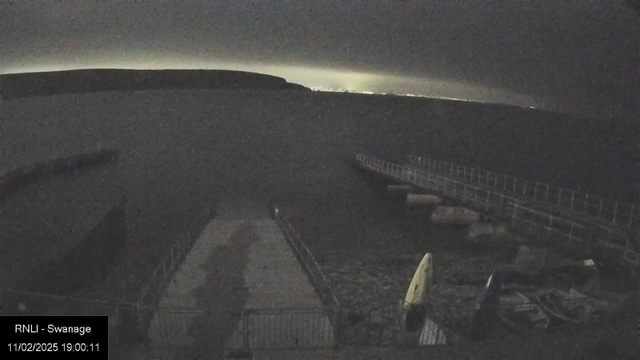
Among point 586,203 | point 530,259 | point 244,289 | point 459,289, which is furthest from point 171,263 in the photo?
point 586,203

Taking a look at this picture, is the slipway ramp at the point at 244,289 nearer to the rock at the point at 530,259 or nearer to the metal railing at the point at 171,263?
the metal railing at the point at 171,263

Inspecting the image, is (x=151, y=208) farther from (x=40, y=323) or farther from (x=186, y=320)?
(x=40, y=323)

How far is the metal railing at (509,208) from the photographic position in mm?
1448

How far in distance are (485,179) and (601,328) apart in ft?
2.71

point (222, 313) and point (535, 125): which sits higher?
point (535, 125)

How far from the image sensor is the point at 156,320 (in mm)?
1477

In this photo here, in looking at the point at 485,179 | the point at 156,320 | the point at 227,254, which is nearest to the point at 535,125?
the point at 485,179

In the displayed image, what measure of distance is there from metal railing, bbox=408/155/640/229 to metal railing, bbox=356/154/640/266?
0.02m

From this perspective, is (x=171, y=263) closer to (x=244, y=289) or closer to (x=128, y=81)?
(x=244, y=289)

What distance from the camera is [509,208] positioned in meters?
1.47

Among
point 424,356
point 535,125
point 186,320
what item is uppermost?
point 535,125

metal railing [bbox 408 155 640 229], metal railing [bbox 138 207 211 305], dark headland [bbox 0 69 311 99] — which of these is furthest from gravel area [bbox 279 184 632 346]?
dark headland [bbox 0 69 311 99]

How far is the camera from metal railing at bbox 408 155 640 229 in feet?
4.75

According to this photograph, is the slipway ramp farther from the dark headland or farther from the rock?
the rock
